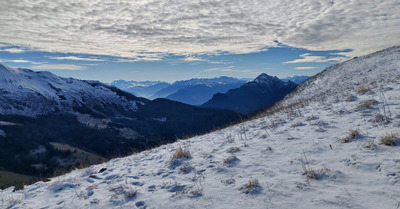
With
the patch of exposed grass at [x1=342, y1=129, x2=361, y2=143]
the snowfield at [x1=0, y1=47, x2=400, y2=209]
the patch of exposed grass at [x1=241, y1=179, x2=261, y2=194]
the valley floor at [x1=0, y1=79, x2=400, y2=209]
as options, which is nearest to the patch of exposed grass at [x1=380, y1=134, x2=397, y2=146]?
the snowfield at [x1=0, y1=47, x2=400, y2=209]

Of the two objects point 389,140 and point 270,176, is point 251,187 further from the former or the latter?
point 389,140

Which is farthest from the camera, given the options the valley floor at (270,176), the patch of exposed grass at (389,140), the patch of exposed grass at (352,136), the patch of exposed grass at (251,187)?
the patch of exposed grass at (352,136)

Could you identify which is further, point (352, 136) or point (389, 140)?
point (352, 136)

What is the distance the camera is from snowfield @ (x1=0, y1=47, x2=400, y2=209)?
4477mm

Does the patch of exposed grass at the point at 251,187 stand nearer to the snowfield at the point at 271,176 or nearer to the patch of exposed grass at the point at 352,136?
the snowfield at the point at 271,176

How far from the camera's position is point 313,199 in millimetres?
4293

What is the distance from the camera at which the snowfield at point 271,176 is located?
4.48 m

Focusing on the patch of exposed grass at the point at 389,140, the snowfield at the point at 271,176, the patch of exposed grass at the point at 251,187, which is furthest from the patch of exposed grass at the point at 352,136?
the patch of exposed grass at the point at 251,187

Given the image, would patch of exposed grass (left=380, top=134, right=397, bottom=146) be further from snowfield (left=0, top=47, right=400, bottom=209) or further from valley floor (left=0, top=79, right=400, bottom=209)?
valley floor (left=0, top=79, right=400, bottom=209)

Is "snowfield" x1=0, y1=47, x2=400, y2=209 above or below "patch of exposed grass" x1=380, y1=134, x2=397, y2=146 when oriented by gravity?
below

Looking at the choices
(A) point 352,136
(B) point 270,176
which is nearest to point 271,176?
(B) point 270,176

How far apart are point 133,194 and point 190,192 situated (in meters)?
1.65

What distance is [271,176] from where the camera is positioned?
5.59 meters

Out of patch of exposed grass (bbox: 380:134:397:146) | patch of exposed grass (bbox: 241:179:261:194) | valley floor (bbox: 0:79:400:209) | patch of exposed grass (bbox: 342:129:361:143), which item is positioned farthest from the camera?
patch of exposed grass (bbox: 342:129:361:143)
